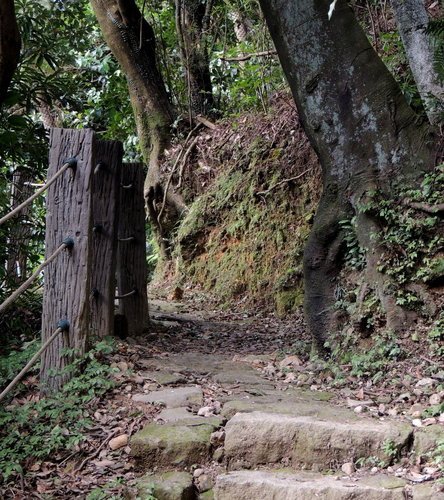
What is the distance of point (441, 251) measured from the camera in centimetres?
446

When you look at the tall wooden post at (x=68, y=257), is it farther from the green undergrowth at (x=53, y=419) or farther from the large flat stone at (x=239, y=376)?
the large flat stone at (x=239, y=376)

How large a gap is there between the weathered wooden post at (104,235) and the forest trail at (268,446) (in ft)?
2.62

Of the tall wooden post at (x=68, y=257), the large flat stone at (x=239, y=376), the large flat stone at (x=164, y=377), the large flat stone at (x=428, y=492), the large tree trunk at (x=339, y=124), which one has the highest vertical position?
the large tree trunk at (x=339, y=124)

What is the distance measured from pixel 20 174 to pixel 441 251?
158 inches

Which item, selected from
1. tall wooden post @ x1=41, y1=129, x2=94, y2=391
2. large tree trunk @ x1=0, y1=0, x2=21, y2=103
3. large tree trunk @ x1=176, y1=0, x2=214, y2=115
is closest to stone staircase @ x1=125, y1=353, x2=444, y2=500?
tall wooden post @ x1=41, y1=129, x2=94, y2=391

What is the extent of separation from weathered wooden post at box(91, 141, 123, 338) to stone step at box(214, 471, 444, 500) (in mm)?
2117

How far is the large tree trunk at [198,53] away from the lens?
11477mm

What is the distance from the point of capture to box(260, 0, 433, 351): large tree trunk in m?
4.87

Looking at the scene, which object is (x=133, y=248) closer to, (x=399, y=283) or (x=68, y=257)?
(x=68, y=257)

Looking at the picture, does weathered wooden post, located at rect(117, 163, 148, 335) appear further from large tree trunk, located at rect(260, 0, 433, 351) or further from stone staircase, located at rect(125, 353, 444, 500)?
stone staircase, located at rect(125, 353, 444, 500)

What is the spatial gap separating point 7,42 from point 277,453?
3.12m

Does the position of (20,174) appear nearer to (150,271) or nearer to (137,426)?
(137,426)

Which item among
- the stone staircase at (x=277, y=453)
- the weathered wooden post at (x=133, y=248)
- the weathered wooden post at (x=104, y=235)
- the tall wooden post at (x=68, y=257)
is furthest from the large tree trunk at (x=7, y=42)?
the stone staircase at (x=277, y=453)

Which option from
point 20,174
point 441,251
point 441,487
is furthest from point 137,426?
point 20,174
